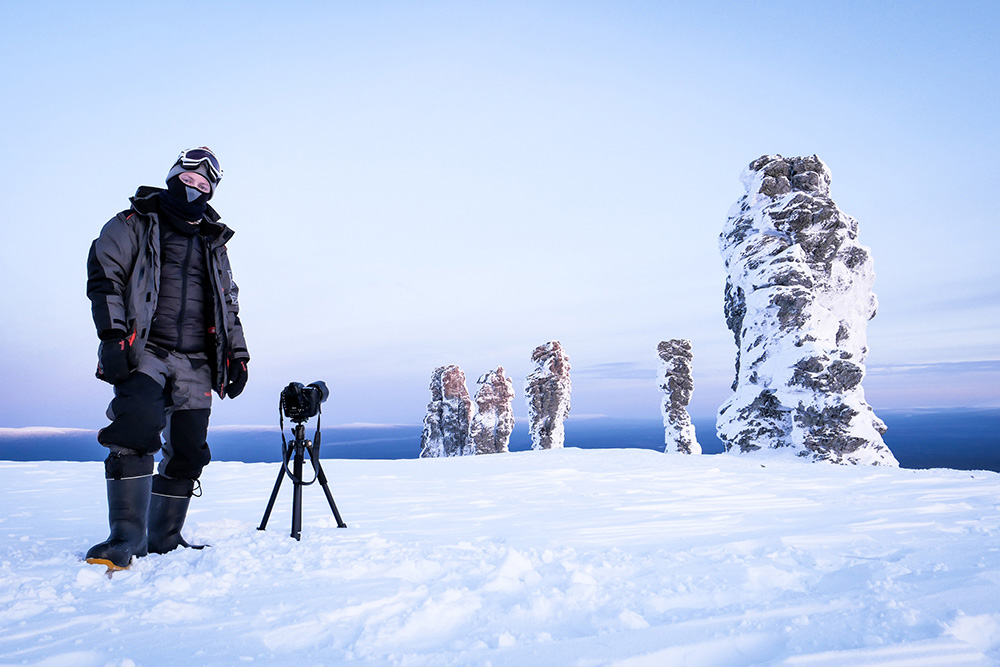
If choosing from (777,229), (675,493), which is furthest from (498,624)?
(777,229)

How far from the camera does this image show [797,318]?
12531 millimetres

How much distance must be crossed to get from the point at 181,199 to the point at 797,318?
517 inches

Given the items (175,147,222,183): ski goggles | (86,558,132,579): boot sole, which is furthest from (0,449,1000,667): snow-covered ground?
(175,147,222,183): ski goggles

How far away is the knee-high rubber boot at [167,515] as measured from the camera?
2.92m

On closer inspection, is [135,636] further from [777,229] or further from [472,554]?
[777,229]

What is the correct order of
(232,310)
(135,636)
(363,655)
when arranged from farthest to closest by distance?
(232,310) → (135,636) → (363,655)

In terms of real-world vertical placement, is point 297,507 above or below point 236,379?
below

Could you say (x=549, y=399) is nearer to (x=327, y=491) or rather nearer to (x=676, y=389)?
(x=676, y=389)

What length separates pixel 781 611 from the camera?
182 centimetres

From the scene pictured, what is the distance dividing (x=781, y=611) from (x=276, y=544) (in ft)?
8.20

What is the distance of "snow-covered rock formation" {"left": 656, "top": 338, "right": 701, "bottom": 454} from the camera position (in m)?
24.4

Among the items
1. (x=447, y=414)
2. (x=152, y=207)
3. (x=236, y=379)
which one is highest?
(x=152, y=207)

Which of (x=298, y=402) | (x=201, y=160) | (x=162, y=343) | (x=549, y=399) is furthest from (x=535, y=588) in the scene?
(x=549, y=399)

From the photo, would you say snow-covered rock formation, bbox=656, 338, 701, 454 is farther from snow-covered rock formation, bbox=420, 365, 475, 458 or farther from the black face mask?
the black face mask
